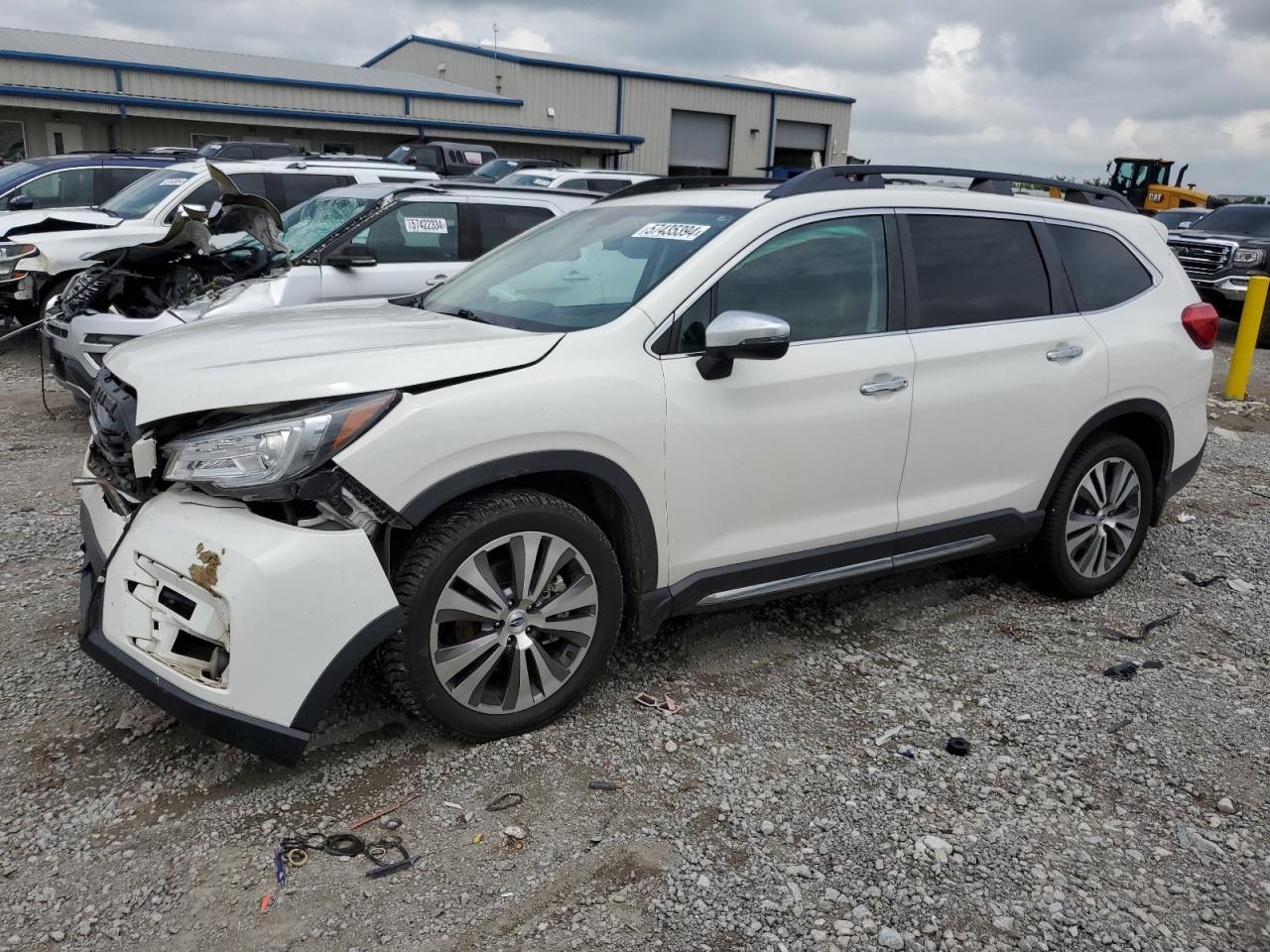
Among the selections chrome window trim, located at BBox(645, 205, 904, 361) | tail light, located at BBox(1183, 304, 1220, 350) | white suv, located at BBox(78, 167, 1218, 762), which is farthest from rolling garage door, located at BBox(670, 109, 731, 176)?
chrome window trim, located at BBox(645, 205, 904, 361)

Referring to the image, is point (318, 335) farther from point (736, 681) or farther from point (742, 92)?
point (742, 92)

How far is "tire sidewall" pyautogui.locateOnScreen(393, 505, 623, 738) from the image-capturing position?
299 centimetres

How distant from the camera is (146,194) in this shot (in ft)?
34.2

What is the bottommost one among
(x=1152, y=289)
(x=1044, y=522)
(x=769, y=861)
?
(x=769, y=861)

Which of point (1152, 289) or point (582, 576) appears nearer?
point (582, 576)

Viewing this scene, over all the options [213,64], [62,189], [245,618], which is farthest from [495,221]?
[213,64]

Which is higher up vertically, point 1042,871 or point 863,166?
point 863,166

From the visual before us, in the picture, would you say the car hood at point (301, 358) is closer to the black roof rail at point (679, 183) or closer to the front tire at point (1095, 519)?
the black roof rail at point (679, 183)

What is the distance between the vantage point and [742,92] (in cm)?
3956

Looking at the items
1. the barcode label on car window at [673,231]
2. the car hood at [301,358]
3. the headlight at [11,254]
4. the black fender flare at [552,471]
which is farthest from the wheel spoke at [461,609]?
the headlight at [11,254]

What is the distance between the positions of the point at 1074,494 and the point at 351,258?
5.30 meters

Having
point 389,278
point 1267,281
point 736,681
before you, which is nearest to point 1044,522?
point 736,681

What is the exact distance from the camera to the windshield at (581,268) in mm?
3580

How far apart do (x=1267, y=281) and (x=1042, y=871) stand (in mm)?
9880
